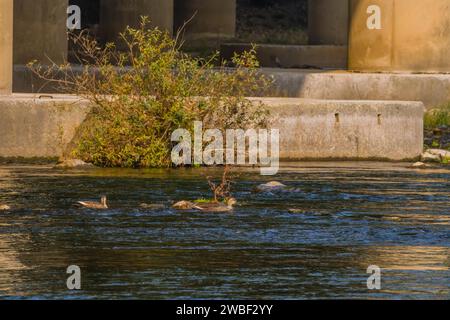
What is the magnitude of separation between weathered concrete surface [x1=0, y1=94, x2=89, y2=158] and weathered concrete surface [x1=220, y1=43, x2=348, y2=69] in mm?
13902

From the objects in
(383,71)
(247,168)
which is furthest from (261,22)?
(247,168)

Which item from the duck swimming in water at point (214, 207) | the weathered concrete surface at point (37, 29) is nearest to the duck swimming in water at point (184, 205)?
the duck swimming in water at point (214, 207)

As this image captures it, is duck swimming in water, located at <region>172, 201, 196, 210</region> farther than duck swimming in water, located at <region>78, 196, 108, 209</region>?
Yes

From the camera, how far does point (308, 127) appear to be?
21062 mm

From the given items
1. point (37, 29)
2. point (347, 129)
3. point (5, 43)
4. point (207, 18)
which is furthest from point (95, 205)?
point (207, 18)

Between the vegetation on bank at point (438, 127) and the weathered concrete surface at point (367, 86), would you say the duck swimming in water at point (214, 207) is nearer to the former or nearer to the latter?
the vegetation on bank at point (438, 127)

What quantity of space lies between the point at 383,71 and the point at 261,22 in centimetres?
3533

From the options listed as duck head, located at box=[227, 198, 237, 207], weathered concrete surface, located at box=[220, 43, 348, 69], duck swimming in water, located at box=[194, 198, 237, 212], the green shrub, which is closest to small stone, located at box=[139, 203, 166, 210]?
duck swimming in water, located at box=[194, 198, 237, 212]

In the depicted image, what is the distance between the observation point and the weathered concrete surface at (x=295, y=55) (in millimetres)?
34594

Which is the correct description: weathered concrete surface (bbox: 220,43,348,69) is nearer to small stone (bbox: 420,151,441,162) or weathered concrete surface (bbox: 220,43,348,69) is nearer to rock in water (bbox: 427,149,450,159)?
rock in water (bbox: 427,149,450,159)

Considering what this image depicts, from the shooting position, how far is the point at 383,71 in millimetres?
26797

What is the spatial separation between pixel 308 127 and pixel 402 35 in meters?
5.97

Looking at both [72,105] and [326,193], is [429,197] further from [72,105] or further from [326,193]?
[72,105]

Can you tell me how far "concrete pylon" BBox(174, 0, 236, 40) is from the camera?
142 ft
